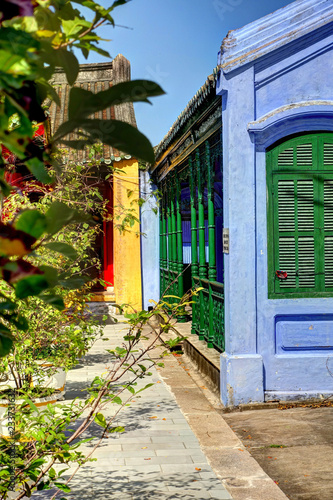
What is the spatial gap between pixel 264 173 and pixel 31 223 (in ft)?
20.1

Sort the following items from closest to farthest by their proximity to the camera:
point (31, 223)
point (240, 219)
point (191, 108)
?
point (31, 223) < point (240, 219) < point (191, 108)

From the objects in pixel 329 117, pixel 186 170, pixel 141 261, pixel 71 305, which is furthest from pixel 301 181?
pixel 141 261

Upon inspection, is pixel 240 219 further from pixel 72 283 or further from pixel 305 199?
pixel 72 283

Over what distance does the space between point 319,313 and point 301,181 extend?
1.50 meters

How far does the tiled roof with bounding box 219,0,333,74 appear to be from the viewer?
6.66 m

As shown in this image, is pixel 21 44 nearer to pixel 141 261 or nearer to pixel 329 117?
pixel 329 117

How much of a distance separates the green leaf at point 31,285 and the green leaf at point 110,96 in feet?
0.86

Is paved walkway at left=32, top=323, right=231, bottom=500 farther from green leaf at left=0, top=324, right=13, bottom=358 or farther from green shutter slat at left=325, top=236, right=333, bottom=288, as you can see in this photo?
green leaf at left=0, top=324, right=13, bottom=358

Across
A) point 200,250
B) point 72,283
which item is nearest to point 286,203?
point 200,250

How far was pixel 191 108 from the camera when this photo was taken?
8578 millimetres

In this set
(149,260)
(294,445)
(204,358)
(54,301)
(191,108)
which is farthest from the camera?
(149,260)

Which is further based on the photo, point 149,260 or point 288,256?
point 149,260

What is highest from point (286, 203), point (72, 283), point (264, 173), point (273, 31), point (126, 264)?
point (273, 31)

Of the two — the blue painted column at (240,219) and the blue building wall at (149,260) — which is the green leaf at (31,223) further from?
the blue building wall at (149,260)
